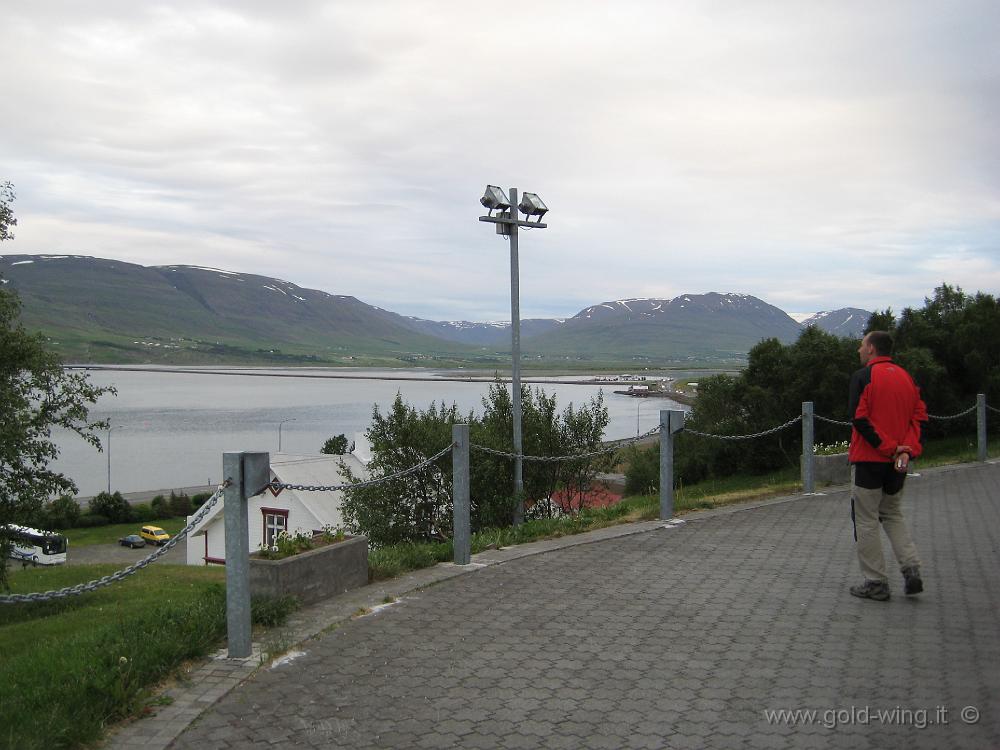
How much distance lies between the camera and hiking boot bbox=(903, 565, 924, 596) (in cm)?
602

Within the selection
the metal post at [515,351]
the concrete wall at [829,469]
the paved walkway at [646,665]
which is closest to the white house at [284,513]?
the metal post at [515,351]

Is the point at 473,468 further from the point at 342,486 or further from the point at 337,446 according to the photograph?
the point at 337,446

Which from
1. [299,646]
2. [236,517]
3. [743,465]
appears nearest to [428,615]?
[299,646]

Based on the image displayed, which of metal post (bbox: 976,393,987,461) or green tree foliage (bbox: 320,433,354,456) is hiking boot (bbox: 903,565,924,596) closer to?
metal post (bbox: 976,393,987,461)

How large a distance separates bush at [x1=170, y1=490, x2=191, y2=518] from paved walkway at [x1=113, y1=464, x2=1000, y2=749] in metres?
A: 49.6

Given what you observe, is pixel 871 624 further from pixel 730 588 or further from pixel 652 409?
pixel 652 409

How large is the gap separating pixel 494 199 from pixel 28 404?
951 centimetres

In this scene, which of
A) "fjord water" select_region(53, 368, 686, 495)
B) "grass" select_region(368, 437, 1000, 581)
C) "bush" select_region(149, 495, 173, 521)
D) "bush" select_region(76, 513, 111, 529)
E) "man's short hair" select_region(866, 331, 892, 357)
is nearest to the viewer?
"man's short hair" select_region(866, 331, 892, 357)

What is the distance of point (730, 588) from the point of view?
6496 millimetres

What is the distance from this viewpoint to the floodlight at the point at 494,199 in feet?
48.5

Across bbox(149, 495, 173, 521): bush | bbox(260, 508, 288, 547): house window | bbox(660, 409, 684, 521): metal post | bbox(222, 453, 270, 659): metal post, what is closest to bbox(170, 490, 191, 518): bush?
bbox(149, 495, 173, 521): bush

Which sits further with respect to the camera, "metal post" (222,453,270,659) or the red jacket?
the red jacket

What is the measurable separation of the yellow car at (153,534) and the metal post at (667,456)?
133 ft

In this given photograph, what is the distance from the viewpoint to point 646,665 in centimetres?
475
